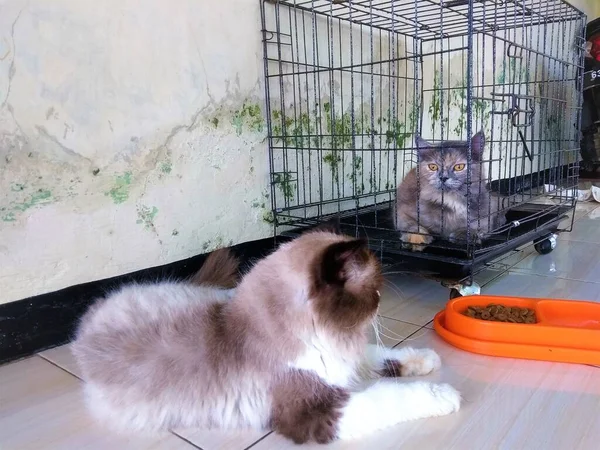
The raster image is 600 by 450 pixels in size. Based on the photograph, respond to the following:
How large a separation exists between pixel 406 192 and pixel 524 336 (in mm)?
925

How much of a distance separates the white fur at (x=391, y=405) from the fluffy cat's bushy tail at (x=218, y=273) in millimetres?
625

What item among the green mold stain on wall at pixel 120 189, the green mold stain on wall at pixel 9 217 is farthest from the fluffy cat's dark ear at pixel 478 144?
the green mold stain on wall at pixel 9 217

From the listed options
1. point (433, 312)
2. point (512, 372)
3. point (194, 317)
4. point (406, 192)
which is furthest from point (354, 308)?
point (406, 192)

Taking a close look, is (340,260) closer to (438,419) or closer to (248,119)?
(438,419)

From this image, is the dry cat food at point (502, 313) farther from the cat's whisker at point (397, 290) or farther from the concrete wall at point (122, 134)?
the concrete wall at point (122, 134)

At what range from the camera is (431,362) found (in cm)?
121

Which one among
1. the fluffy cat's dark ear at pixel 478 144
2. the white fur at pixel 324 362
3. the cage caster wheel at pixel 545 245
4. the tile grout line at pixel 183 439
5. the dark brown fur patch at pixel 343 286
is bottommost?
the tile grout line at pixel 183 439

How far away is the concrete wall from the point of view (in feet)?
4.28

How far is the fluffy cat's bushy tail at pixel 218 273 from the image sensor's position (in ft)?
4.89

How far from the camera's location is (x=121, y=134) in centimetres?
152

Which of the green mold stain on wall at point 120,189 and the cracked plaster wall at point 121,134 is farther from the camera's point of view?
the green mold stain on wall at point 120,189

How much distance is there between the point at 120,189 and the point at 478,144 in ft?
4.57

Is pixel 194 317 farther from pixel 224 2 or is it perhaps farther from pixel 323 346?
pixel 224 2

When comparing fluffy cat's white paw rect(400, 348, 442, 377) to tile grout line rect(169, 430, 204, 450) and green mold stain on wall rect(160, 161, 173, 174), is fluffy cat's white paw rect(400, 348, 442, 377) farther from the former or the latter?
green mold stain on wall rect(160, 161, 173, 174)
